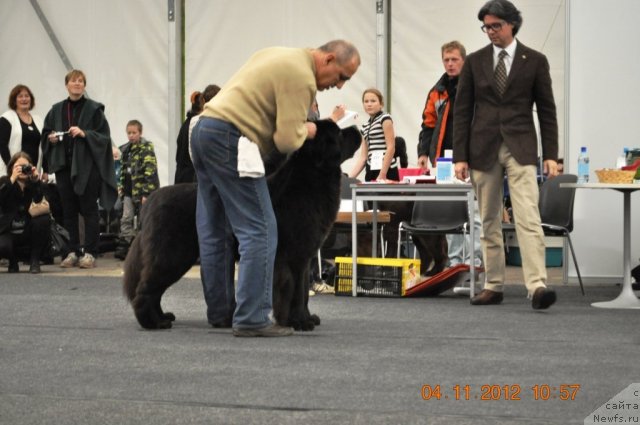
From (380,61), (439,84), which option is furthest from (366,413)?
(380,61)

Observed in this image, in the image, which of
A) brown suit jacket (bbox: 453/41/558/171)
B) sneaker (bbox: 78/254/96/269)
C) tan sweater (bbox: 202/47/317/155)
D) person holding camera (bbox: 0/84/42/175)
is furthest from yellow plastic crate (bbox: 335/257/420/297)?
person holding camera (bbox: 0/84/42/175)

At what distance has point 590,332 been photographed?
18.3 feet

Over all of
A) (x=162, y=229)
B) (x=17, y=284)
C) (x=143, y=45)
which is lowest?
(x=17, y=284)

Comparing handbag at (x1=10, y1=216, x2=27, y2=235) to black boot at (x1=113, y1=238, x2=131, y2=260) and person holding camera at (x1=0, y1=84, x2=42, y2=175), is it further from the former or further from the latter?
black boot at (x1=113, y1=238, x2=131, y2=260)

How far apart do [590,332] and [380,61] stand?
7.94 m

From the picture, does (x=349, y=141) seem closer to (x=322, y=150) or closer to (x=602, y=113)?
(x=322, y=150)

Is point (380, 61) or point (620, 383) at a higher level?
point (380, 61)

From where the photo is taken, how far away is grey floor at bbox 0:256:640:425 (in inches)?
135

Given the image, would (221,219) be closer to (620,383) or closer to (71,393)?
(71,393)

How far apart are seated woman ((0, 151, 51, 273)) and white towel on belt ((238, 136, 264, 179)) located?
17.7ft

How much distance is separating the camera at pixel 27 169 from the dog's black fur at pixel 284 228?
4.87m

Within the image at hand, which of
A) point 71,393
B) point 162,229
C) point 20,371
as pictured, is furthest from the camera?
point 162,229

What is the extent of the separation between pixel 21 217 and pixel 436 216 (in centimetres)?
384

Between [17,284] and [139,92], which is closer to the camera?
[17,284]
